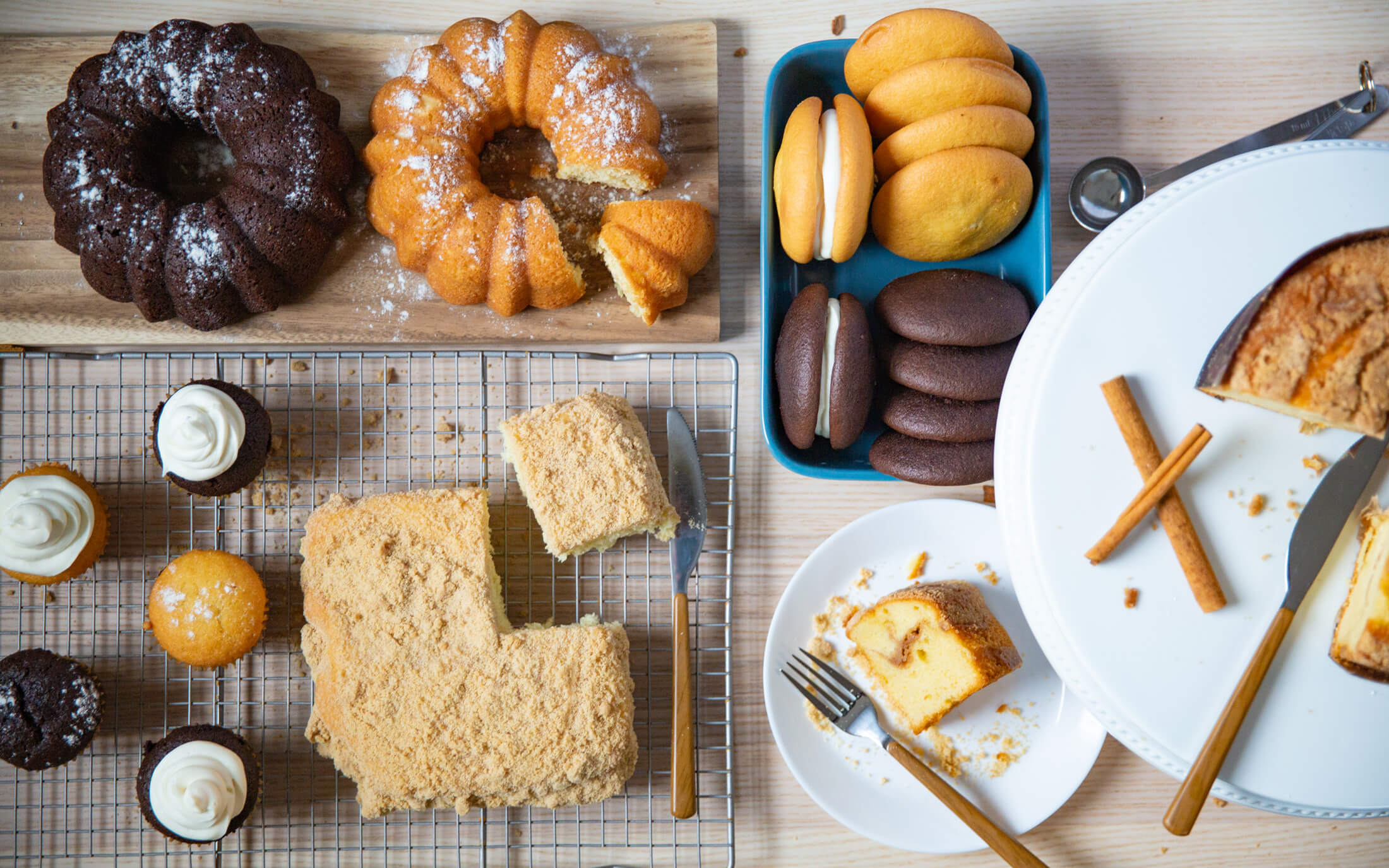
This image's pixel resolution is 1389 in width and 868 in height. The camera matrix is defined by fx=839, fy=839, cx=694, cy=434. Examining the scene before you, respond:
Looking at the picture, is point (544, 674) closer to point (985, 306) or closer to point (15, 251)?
point (985, 306)

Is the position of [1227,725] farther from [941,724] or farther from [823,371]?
[823,371]

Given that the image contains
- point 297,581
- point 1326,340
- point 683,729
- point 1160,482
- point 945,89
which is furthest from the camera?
point 297,581

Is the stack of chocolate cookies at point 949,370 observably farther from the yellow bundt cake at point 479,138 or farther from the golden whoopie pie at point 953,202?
the yellow bundt cake at point 479,138

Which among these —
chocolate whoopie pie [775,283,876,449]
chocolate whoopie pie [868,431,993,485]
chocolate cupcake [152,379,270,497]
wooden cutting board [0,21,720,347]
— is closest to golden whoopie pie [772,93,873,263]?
chocolate whoopie pie [775,283,876,449]

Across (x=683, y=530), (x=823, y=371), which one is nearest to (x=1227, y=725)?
(x=823, y=371)

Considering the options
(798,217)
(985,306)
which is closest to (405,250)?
(798,217)

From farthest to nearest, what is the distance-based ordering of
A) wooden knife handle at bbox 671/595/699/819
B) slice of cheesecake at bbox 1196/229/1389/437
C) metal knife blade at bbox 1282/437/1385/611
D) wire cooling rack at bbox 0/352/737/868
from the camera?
wire cooling rack at bbox 0/352/737/868 < wooden knife handle at bbox 671/595/699/819 < metal knife blade at bbox 1282/437/1385/611 < slice of cheesecake at bbox 1196/229/1389/437

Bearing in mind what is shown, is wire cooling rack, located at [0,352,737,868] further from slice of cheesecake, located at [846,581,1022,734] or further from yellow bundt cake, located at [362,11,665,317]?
slice of cheesecake, located at [846,581,1022,734]
